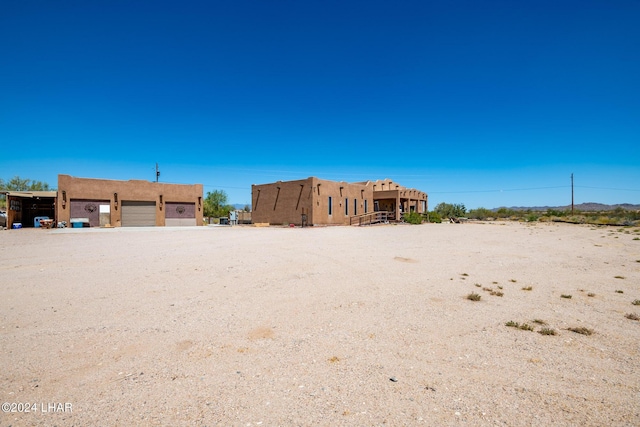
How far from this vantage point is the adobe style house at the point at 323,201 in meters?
30.2

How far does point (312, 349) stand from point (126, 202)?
1274 inches

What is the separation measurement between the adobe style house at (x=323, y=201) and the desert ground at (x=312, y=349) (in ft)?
72.9

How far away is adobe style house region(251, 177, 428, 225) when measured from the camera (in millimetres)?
30172

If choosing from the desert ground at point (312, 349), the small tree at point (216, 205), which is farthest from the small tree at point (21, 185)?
the desert ground at point (312, 349)

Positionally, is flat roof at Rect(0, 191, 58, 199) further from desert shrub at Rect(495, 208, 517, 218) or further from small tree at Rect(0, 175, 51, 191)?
desert shrub at Rect(495, 208, 517, 218)

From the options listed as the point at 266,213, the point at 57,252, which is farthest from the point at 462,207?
the point at 57,252

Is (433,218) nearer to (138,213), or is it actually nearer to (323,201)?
(323,201)

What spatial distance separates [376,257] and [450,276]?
3.13 metres

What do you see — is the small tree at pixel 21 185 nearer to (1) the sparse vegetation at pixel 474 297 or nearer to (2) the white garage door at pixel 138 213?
(2) the white garage door at pixel 138 213

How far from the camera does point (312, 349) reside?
155 inches

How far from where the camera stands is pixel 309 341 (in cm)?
417

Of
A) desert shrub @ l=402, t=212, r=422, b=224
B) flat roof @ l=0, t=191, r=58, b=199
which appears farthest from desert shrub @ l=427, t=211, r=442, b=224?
flat roof @ l=0, t=191, r=58, b=199

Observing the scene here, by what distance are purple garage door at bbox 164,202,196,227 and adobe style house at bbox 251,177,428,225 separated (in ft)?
22.1

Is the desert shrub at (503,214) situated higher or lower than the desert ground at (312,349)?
higher
